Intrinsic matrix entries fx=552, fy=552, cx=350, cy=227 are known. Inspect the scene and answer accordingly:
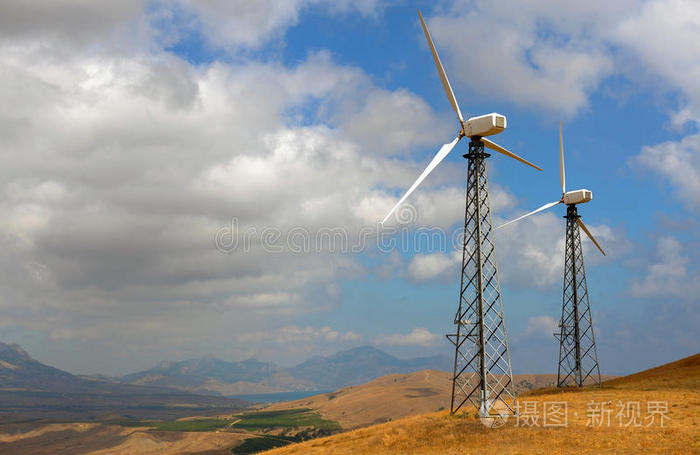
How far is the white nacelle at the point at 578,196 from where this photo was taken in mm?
78812

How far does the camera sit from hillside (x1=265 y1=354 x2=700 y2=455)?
35.1 metres

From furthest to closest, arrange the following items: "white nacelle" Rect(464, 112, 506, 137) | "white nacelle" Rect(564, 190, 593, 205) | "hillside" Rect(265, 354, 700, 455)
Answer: "white nacelle" Rect(564, 190, 593, 205)
"white nacelle" Rect(464, 112, 506, 137)
"hillside" Rect(265, 354, 700, 455)

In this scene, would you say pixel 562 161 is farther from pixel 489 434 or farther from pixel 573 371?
pixel 489 434

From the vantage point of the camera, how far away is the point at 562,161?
84312mm

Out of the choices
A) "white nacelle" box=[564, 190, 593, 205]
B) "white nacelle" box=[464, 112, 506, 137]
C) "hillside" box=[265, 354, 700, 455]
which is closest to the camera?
"hillside" box=[265, 354, 700, 455]

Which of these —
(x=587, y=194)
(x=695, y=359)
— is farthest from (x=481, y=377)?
(x=695, y=359)

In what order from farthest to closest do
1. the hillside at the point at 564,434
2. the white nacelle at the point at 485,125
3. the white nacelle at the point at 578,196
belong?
1. the white nacelle at the point at 578,196
2. the white nacelle at the point at 485,125
3. the hillside at the point at 564,434

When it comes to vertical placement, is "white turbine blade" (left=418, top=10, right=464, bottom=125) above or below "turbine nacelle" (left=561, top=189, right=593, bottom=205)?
above

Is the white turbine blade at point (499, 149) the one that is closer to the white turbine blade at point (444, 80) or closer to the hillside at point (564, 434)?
the white turbine blade at point (444, 80)

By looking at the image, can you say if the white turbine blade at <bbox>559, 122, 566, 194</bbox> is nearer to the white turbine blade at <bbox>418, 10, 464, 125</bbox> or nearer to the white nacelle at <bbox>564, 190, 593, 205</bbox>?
the white nacelle at <bbox>564, 190, 593, 205</bbox>

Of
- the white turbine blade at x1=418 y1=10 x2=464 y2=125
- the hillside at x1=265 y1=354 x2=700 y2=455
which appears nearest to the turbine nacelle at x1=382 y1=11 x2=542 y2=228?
the white turbine blade at x1=418 y1=10 x2=464 y2=125

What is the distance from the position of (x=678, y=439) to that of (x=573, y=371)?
43787 mm

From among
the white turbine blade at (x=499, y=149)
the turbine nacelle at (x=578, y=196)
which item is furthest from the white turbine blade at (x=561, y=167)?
the white turbine blade at (x=499, y=149)

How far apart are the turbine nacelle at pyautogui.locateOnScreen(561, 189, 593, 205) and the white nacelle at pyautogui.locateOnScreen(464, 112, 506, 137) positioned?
3338 centimetres
